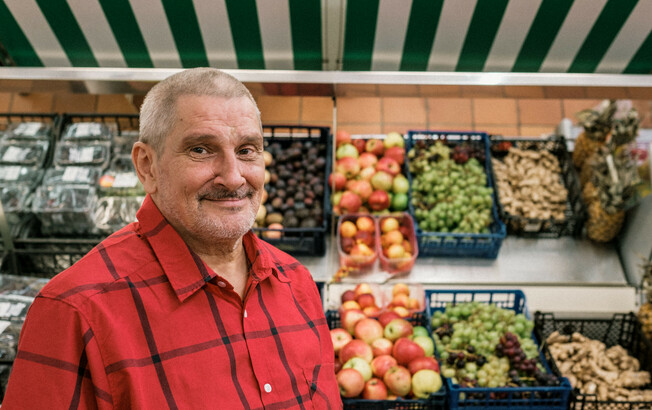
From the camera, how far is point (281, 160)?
323 centimetres

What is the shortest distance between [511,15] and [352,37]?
0.69 m

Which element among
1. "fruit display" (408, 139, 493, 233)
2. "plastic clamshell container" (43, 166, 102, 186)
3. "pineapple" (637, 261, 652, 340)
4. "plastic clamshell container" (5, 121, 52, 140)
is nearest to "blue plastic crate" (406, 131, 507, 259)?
"fruit display" (408, 139, 493, 233)

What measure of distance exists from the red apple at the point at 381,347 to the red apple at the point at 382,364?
0.16 ft

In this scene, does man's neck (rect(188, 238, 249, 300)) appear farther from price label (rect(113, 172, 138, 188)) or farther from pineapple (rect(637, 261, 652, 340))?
pineapple (rect(637, 261, 652, 340))

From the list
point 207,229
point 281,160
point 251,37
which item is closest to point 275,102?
point 281,160

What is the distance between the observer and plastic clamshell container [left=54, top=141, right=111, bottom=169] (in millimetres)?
2977

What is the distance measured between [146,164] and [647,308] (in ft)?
8.47

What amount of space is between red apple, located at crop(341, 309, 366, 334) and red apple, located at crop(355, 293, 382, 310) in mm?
92

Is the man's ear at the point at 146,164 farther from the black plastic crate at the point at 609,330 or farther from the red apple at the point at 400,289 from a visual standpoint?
the black plastic crate at the point at 609,330

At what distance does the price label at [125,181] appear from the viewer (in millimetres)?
2912

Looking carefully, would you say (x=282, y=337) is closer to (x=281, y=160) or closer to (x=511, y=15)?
(x=511, y=15)

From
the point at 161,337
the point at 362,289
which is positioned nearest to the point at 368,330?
the point at 362,289

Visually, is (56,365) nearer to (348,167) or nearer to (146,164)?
(146,164)

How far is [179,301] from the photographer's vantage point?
1.23 meters
